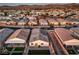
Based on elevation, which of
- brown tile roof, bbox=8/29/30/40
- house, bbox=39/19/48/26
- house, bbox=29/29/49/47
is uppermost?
house, bbox=39/19/48/26

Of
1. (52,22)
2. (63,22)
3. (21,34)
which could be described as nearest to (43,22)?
(52,22)

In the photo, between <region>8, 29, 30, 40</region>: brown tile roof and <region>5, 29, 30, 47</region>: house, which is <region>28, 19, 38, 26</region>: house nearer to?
<region>8, 29, 30, 40</region>: brown tile roof

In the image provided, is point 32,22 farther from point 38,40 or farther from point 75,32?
point 75,32

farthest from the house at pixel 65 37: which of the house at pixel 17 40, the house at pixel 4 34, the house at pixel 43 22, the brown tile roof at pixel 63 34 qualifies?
the house at pixel 4 34

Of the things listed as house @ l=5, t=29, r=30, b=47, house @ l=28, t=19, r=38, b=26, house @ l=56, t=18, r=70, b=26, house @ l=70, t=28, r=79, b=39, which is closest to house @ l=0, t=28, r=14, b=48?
house @ l=5, t=29, r=30, b=47
